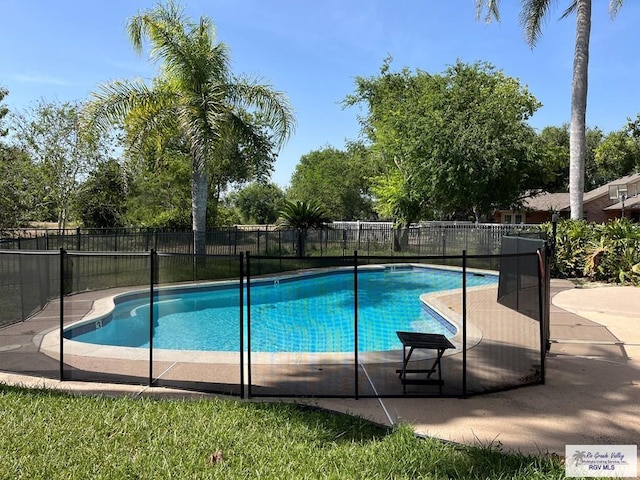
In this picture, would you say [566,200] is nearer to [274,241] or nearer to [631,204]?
[631,204]

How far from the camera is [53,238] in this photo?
13.1m

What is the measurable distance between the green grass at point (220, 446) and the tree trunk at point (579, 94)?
1544 centimetres

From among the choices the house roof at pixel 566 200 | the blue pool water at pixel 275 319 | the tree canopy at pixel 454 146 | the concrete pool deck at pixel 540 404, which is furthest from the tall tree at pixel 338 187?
the concrete pool deck at pixel 540 404

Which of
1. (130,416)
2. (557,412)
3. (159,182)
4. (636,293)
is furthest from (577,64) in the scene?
(159,182)

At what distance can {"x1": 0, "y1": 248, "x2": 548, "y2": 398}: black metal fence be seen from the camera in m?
5.45

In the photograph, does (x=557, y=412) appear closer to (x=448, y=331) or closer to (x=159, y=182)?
(x=448, y=331)

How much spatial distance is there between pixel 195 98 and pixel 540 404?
508 inches

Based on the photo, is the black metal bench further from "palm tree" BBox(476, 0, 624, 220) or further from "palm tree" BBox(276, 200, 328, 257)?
"palm tree" BBox(276, 200, 328, 257)

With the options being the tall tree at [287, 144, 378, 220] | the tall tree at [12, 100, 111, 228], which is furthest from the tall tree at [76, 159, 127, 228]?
the tall tree at [287, 144, 378, 220]

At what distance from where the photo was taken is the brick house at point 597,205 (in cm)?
3103

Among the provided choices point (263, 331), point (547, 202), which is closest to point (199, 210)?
point (263, 331)

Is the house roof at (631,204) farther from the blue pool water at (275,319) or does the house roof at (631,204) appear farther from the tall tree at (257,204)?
the tall tree at (257,204)

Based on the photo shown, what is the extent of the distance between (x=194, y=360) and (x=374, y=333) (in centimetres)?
399

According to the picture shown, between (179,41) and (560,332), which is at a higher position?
(179,41)
